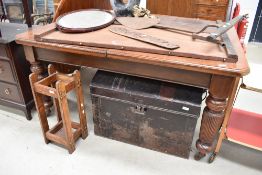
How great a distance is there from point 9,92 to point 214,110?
1614mm

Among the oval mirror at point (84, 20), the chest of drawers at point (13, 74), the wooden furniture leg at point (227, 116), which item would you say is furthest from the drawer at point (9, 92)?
the wooden furniture leg at point (227, 116)

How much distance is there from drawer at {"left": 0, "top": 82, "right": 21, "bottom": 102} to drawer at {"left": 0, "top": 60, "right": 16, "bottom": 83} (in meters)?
0.05

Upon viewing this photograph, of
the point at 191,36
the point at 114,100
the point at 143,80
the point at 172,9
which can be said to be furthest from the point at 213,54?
the point at 172,9

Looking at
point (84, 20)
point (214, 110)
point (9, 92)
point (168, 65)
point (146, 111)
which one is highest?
point (84, 20)

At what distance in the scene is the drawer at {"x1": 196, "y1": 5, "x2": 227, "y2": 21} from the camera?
114 inches

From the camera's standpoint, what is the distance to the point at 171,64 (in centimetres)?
112

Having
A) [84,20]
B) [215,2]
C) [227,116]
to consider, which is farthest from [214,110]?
[215,2]

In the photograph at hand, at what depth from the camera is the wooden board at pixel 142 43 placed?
45.0 inches

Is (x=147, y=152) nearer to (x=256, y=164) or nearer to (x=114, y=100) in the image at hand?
(x=114, y=100)

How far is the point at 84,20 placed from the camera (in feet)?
5.21

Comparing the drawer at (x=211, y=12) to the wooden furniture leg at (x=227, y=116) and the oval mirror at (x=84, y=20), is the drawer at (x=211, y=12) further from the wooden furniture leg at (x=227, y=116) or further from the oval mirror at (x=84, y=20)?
the wooden furniture leg at (x=227, y=116)

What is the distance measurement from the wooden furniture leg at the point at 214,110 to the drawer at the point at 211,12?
81.1 inches

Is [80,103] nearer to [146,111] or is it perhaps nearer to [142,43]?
[146,111]

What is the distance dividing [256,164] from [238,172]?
0.56ft
